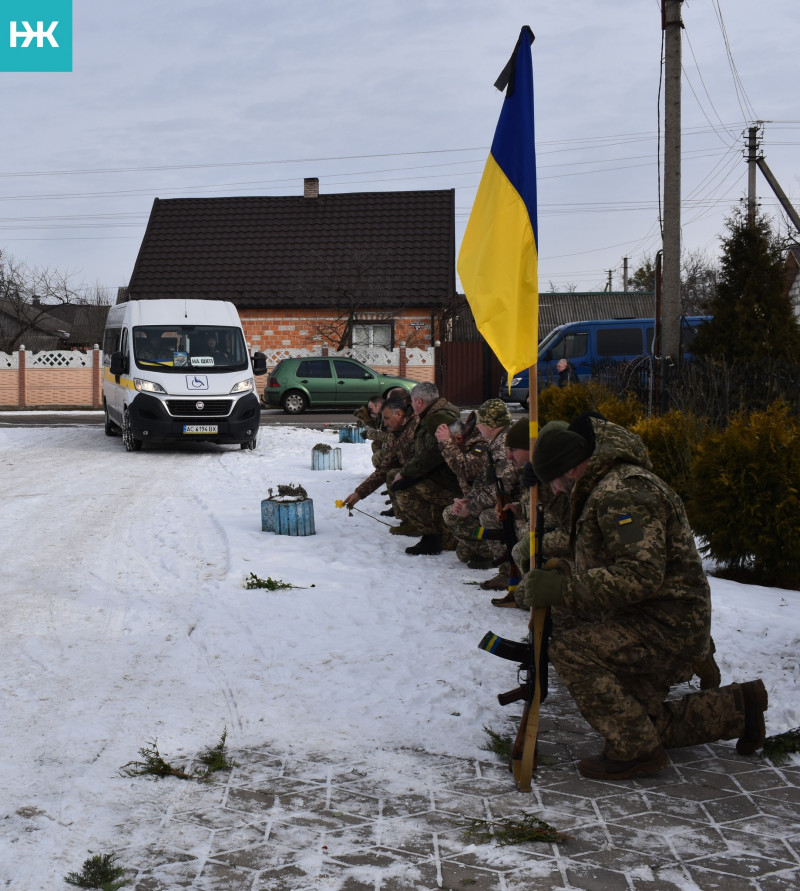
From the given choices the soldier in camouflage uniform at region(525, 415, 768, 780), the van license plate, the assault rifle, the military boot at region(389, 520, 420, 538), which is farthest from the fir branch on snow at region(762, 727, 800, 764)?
the van license plate

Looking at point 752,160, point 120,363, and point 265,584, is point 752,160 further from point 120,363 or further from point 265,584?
point 265,584

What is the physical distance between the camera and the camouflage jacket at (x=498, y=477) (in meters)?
6.40

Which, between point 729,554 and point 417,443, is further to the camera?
point 417,443

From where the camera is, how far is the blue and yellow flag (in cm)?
408

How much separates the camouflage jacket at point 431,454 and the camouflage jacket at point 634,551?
3.87 m

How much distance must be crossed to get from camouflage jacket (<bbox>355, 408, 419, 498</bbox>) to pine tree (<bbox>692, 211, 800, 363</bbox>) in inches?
201

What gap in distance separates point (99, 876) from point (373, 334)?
1136 inches

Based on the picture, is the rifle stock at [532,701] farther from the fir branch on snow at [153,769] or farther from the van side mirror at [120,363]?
the van side mirror at [120,363]

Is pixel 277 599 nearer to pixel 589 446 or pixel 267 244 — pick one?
pixel 589 446

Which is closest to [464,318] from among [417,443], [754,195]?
[754,195]

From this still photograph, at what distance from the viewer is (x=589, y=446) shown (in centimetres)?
375

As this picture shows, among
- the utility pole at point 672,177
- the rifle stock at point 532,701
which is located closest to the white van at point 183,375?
the utility pole at point 672,177

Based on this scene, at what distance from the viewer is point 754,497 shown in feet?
21.3

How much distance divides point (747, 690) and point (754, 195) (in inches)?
1228
